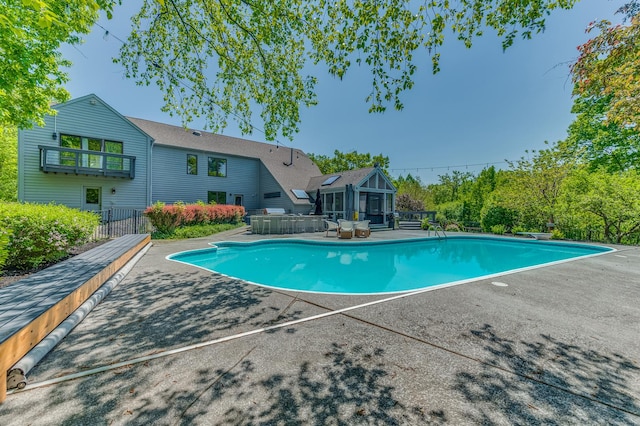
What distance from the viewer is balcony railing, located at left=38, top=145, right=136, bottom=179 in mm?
12602

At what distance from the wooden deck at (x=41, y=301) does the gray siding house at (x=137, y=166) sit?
11720 mm

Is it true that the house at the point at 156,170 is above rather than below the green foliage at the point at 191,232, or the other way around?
above

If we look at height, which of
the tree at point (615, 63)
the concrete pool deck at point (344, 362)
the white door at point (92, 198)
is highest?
the tree at point (615, 63)

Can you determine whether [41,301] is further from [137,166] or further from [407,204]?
[407,204]

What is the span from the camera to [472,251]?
11703mm

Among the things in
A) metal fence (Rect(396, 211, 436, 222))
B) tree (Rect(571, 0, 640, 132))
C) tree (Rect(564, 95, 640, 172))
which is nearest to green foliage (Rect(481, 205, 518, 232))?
metal fence (Rect(396, 211, 436, 222))

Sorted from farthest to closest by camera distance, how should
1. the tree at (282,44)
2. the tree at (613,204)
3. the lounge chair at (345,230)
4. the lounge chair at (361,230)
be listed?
the lounge chair at (361,230) → the lounge chair at (345,230) → the tree at (613,204) → the tree at (282,44)

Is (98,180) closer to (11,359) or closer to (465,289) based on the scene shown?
(11,359)

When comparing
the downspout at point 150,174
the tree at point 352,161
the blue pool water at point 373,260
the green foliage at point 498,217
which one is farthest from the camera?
the tree at point 352,161

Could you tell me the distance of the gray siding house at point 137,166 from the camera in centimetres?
1282

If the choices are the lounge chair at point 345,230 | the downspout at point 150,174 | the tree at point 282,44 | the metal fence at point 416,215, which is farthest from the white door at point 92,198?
the metal fence at point 416,215

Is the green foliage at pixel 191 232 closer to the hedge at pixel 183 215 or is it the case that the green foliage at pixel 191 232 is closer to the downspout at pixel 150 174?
the hedge at pixel 183 215

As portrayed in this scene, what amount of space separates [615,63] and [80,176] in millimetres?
19988

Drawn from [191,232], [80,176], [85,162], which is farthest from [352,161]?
[80,176]
